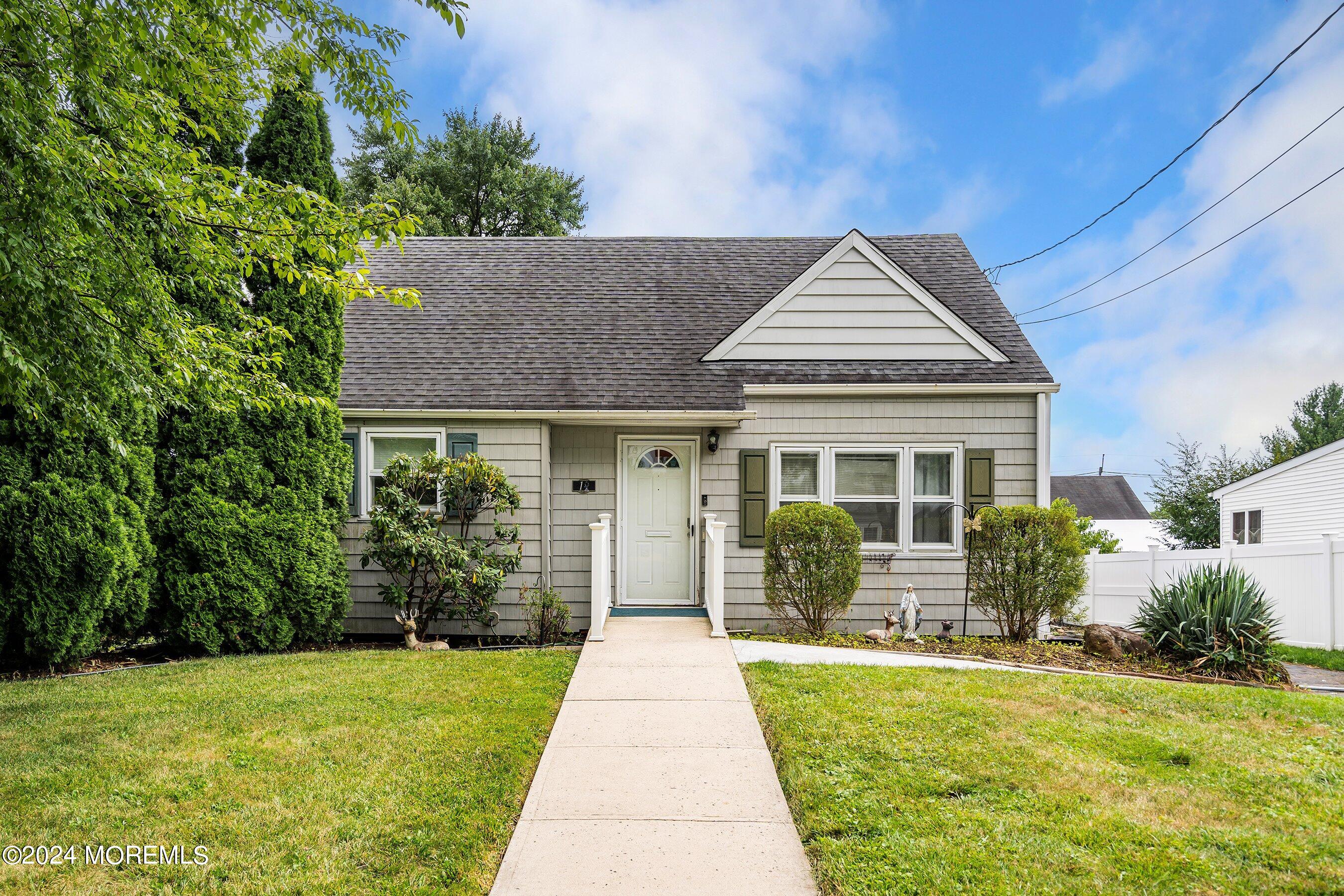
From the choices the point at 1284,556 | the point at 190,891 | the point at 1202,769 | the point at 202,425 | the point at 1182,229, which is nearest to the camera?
the point at 190,891

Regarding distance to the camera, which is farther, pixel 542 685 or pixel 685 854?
pixel 542 685

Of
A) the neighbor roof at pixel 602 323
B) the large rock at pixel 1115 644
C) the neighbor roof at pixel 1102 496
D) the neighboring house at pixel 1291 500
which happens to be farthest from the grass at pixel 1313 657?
the neighbor roof at pixel 1102 496

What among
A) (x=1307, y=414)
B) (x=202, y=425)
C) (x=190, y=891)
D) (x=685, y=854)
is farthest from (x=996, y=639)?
(x=1307, y=414)

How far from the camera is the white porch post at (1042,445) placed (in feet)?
27.7

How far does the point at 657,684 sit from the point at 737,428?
3860mm

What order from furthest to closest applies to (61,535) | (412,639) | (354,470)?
(354,470) → (412,639) → (61,535)

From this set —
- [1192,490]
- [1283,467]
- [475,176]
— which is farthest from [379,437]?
[1192,490]

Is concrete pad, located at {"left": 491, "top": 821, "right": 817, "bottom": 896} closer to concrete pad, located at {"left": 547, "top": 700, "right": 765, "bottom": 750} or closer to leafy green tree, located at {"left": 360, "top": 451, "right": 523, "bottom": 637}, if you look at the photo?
concrete pad, located at {"left": 547, "top": 700, "right": 765, "bottom": 750}

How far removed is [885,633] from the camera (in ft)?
26.4

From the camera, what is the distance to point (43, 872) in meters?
2.87

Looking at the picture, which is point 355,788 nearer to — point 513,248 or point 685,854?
point 685,854

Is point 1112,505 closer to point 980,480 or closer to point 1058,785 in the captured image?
point 980,480

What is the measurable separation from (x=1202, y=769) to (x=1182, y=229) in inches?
577

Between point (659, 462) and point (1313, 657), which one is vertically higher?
point (659, 462)
